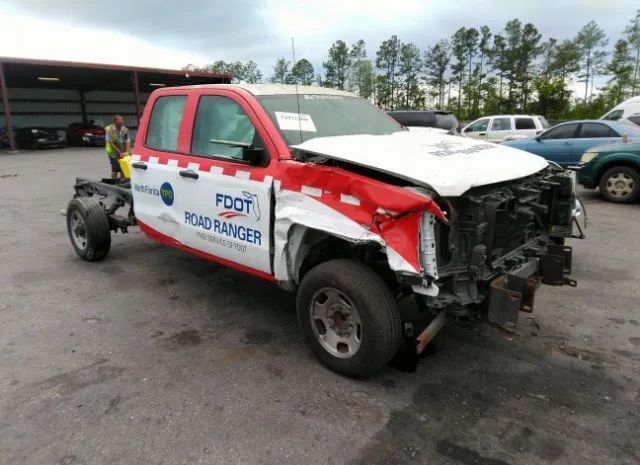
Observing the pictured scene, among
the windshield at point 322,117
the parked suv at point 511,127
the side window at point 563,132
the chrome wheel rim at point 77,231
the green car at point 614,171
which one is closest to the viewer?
the windshield at point 322,117

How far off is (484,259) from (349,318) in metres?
0.94

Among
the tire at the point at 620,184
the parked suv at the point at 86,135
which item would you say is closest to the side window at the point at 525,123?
the tire at the point at 620,184

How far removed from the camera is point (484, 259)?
284 centimetres

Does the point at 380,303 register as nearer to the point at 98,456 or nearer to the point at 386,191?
the point at 386,191

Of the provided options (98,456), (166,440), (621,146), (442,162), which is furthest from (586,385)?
(621,146)

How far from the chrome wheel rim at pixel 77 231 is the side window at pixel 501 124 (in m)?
15.6

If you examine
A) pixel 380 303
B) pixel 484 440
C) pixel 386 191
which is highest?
pixel 386 191

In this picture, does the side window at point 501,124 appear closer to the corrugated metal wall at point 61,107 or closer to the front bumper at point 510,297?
the front bumper at point 510,297

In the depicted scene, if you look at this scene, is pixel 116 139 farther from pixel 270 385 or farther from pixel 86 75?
pixel 86 75

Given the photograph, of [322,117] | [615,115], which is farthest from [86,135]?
[322,117]

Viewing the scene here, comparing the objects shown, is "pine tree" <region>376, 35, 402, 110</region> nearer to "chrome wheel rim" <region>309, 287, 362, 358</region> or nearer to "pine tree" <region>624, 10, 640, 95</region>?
"pine tree" <region>624, 10, 640, 95</region>

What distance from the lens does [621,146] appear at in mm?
9000

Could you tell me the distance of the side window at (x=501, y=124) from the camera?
57.5ft

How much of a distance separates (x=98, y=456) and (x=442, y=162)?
2.55m
